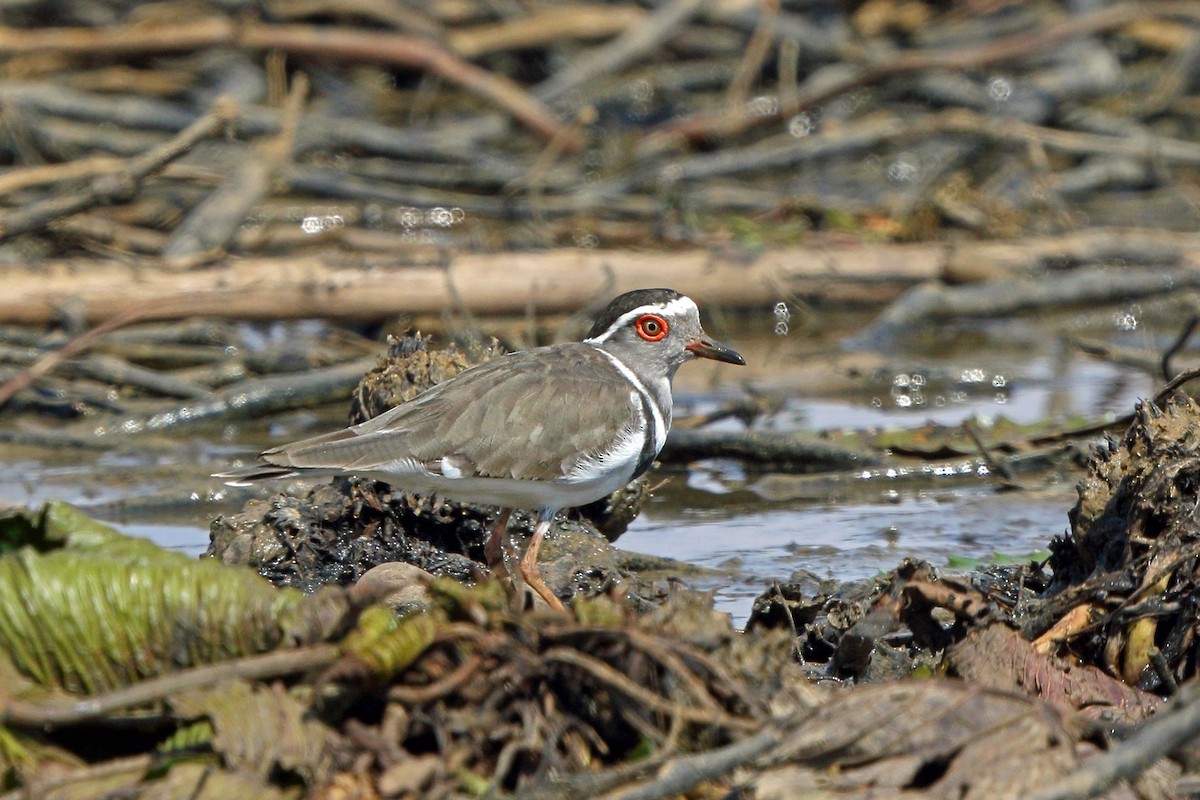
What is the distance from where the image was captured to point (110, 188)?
8188 mm

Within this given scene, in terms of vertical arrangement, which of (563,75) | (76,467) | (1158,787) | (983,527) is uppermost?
(563,75)

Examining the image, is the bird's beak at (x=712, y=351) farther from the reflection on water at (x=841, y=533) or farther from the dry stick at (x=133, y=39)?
the dry stick at (x=133, y=39)

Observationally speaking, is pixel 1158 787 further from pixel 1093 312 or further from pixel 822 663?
pixel 1093 312

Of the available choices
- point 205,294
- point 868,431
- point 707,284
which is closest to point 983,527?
point 868,431

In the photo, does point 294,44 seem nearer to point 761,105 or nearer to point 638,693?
point 761,105

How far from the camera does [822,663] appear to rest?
15.5ft

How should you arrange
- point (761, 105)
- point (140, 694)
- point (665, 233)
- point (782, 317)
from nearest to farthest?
1. point (140, 694)
2. point (782, 317)
3. point (665, 233)
4. point (761, 105)

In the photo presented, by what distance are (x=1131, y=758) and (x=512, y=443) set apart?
260cm

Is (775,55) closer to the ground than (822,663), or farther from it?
farther from it

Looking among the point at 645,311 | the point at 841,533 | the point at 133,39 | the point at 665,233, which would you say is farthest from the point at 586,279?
the point at 133,39

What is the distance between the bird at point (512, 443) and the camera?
498 centimetres

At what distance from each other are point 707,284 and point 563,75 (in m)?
3.69

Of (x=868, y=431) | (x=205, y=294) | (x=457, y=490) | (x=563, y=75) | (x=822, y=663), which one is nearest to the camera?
(x=822, y=663)

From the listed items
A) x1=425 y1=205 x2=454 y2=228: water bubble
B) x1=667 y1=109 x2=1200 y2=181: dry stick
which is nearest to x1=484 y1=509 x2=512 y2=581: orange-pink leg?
x1=425 y1=205 x2=454 y2=228: water bubble
